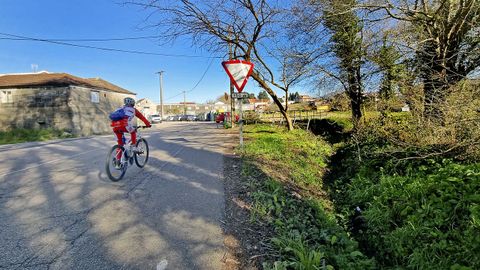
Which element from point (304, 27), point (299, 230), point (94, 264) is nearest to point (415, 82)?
point (304, 27)

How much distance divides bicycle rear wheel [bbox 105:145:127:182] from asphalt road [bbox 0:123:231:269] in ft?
0.50

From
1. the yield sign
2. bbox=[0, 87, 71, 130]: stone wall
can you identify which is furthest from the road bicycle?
bbox=[0, 87, 71, 130]: stone wall


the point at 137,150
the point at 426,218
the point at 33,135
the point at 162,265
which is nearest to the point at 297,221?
the point at 162,265

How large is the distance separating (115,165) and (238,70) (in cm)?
439

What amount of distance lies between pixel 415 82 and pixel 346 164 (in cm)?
333

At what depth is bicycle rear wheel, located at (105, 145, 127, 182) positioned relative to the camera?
519cm

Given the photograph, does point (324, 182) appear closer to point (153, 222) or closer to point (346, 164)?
point (346, 164)

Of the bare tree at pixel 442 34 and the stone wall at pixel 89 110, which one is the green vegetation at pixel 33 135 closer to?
the stone wall at pixel 89 110

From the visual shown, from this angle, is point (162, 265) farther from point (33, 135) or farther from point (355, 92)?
point (33, 135)

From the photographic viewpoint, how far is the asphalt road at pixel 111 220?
8.41 feet

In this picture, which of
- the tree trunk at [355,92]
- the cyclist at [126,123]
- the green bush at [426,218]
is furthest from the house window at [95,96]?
the green bush at [426,218]

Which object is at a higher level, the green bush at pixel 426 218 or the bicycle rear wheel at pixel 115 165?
the bicycle rear wheel at pixel 115 165

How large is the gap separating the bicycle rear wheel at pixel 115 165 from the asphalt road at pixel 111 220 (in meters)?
0.15

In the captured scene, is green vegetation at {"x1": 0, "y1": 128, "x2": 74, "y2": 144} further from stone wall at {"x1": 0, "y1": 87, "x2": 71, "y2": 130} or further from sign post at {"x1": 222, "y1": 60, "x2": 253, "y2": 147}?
sign post at {"x1": 222, "y1": 60, "x2": 253, "y2": 147}
